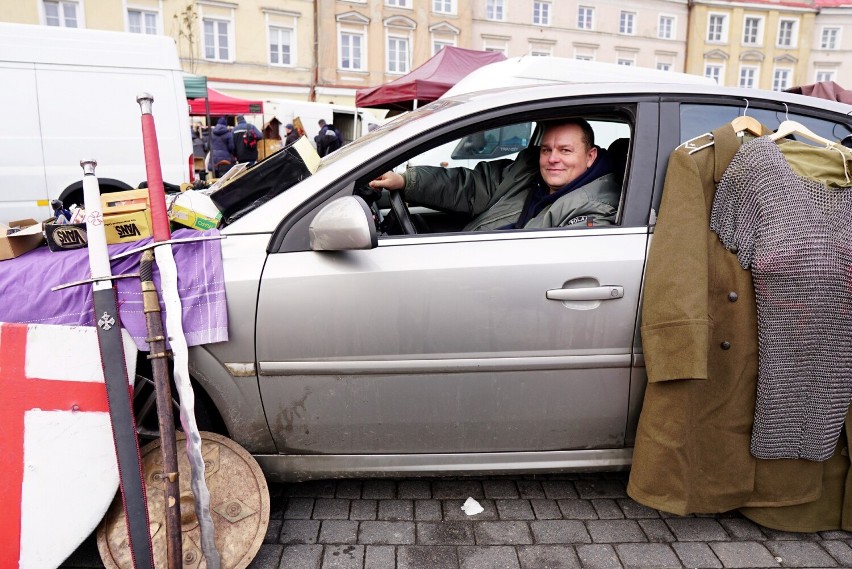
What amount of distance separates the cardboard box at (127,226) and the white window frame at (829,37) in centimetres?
4946

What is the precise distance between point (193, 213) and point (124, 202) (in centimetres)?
28

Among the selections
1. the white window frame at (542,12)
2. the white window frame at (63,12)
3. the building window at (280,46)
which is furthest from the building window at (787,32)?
the white window frame at (63,12)

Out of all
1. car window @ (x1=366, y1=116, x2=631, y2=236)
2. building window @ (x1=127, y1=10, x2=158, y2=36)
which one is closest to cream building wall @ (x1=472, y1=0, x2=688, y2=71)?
building window @ (x1=127, y1=10, x2=158, y2=36)

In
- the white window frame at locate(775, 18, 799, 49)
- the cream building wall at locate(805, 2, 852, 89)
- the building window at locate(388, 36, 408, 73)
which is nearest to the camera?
the building window at locate(388, 36, 408, 73)

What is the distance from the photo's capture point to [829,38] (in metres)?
40.5

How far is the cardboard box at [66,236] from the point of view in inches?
88.0

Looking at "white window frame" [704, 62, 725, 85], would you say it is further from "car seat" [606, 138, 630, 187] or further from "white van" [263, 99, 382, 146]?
"car seat" [606, 138, 630, 187]

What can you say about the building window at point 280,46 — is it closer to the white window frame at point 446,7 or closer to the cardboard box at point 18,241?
the white window frame at point 446,7

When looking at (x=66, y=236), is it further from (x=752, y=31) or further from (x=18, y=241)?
(x=752, y=31)

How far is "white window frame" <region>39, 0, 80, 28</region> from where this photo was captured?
23.6m

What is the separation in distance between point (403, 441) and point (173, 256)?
1121 mm

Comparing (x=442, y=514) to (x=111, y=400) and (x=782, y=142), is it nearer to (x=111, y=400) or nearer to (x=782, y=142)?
(x=111, y=400)

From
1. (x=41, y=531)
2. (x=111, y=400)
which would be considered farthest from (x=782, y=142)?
(x=41, y=531)

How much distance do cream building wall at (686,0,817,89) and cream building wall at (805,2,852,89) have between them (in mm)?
469
